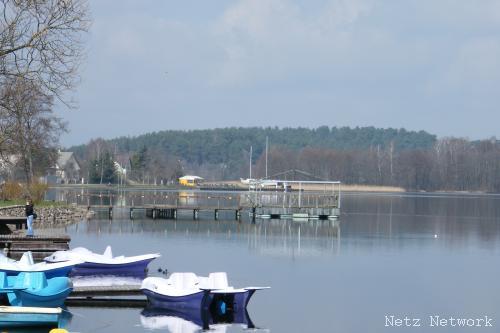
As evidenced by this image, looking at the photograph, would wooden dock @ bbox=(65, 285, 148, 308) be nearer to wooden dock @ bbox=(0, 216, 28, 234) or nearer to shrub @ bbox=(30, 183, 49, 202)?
wooden dock @ bbox=(0, 216, 28, 234)

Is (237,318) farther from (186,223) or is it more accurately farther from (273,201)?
(273,201)

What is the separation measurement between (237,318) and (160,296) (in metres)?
2.30

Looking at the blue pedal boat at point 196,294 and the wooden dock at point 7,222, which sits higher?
the wooden dock at point 7,222

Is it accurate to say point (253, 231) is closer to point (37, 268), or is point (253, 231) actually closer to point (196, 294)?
point (196, 294)

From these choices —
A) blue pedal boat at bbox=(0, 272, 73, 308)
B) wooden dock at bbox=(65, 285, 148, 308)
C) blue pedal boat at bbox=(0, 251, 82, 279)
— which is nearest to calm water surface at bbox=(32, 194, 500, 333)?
wooden dock at bbox=(65, 285, 148, 308)

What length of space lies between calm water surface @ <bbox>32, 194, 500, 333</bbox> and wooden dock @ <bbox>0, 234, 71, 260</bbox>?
12.3 feet

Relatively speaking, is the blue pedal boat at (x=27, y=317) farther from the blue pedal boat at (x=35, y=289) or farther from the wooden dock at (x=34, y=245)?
the wooden dock at (x=34, y=245)

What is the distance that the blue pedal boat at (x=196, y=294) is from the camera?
23391 millimetres

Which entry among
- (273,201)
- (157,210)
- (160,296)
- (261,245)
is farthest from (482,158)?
(160,296)

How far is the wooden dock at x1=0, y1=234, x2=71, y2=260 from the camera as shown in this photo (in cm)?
3253

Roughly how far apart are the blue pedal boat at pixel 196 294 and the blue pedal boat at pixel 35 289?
2.52m

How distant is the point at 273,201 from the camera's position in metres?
77.8

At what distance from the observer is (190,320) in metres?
23.2

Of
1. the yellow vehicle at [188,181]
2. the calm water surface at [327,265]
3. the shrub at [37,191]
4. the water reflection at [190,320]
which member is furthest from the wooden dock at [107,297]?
the yellow vehicle at [188,181]
